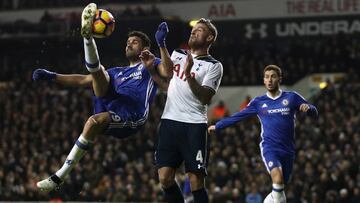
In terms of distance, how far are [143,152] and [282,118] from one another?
1230cm

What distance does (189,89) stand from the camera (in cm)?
1018

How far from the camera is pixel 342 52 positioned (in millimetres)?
29391

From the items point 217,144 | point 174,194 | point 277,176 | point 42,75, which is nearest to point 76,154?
point 42,75

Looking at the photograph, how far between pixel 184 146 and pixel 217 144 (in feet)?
41.6

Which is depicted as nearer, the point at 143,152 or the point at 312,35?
the point at 143,152

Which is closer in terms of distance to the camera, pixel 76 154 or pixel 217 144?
pixel 76 154

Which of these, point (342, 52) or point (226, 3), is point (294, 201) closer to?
point (342, 52)

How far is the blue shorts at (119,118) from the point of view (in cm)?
1086

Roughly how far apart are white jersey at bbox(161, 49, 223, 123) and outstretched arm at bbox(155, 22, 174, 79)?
0.15 metres

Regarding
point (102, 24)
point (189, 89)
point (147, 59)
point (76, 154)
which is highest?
point (102, 24)

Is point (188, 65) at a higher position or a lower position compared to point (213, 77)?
higher

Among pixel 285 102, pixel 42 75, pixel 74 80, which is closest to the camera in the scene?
pixel 42 75

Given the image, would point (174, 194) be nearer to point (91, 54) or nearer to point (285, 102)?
point (91, 54)

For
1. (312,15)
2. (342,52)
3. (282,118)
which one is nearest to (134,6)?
(312,15)
